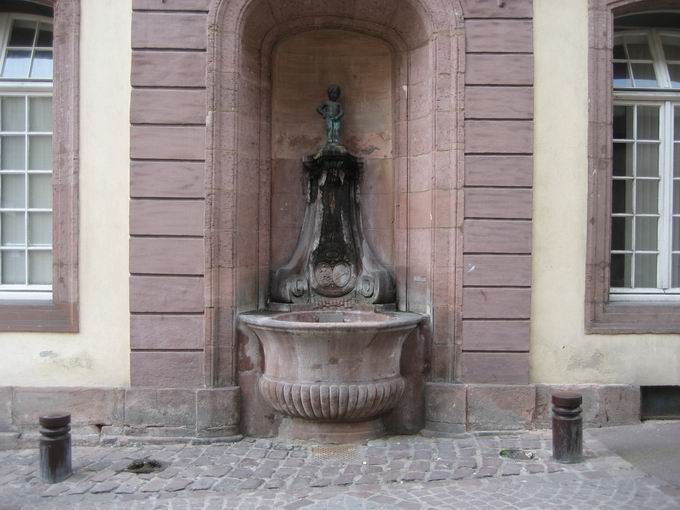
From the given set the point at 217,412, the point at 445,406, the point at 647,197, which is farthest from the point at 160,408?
the point at 647,197

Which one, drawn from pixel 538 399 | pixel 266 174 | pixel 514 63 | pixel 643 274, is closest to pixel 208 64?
pixel 266 174

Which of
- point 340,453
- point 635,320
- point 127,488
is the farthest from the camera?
point 635,320

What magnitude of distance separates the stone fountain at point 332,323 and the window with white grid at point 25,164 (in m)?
2.21

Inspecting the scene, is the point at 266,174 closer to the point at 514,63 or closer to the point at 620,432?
the point at 514,63

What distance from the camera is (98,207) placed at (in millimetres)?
6246

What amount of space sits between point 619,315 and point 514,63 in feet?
8.28

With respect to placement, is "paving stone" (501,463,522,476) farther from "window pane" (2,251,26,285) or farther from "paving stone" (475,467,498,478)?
"window pane" (2,251,26,285)

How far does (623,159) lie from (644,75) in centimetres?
Answer: 90

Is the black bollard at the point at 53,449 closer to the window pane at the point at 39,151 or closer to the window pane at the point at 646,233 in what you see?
the window pane at the point at 39,151

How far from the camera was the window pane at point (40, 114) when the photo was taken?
672 cm

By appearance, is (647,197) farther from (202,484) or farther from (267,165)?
(202,484)

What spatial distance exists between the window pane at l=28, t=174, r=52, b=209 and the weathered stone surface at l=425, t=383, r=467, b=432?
405cm

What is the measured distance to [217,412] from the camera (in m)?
6.13

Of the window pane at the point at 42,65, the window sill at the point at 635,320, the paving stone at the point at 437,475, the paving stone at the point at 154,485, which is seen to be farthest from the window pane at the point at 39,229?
the window sill at the point at 635,320
